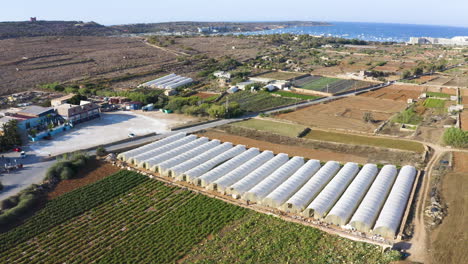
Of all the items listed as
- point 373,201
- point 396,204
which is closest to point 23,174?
point 373,201

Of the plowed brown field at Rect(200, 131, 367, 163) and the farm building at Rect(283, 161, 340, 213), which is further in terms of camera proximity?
the plowed brown field at Rect(200, 131, 367, 163)

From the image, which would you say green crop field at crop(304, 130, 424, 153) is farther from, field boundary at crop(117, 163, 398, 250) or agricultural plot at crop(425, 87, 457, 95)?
agricultural plot at crop(425, 87, 457, 95)

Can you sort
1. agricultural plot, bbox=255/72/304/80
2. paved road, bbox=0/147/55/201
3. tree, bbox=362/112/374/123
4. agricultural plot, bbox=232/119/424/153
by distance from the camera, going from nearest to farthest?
paved road, bbox=0/147/55/201, agricultural plot, bbox=232/119/424/153, tree, bbox=362/112/374/123, agricultural plot, bbox=255/72/304/80

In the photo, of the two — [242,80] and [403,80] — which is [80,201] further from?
[403,80]

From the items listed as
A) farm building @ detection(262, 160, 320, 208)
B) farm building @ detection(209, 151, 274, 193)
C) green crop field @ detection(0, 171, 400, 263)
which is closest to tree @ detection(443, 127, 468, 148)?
farm building @ detection(262, 160, 320, 208)

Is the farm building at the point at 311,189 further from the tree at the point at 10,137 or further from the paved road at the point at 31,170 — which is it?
the tree at the point at 10,137

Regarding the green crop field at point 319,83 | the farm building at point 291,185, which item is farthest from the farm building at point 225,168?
the green crop field at point 319,83
